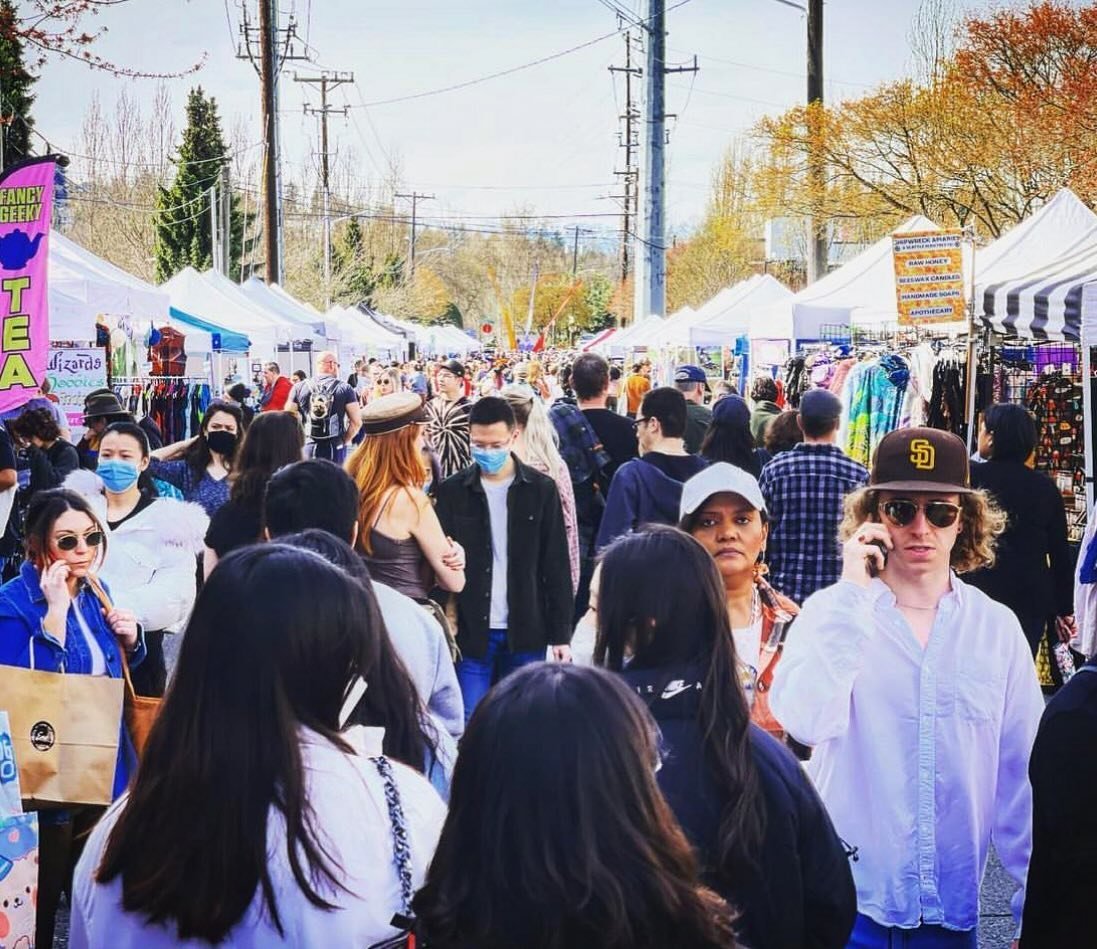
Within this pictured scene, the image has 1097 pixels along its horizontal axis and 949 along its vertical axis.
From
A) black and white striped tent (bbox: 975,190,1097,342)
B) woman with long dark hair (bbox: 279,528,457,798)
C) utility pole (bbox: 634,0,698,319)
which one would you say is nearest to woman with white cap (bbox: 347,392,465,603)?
woman with long dark hair (bbox: 279,528,457,798)

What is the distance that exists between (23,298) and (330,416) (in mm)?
9670

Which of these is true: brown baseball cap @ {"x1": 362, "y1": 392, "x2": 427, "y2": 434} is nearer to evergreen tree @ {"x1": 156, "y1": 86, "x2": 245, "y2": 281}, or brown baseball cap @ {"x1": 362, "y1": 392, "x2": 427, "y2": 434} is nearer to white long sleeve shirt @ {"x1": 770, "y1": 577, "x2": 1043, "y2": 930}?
white long sleeve shirt @ {"x1": 770, "y1": 577, "x2": 1043, "y2": 930}

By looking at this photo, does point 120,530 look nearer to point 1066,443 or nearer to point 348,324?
point 1066,443

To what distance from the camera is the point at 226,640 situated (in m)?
2.07

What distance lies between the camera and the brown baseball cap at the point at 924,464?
329 cm

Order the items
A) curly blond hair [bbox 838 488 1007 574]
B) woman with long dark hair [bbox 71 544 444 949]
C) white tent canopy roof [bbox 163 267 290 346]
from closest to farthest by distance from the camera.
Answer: woman with long dark hair [bbox 71 544 444 949]
curly blond hair [bbox 838 488 1007 574]
white tent canopy roof [bbox 163 267 290 346]

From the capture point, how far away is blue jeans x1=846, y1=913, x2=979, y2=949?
294cm

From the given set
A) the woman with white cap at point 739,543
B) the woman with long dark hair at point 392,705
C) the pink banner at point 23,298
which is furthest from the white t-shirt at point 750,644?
the pink banner at point 23,298

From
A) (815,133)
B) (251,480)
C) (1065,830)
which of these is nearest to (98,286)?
(251,480)

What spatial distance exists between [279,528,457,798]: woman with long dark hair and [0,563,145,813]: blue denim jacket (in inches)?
52.3

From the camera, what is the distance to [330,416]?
16016 mm

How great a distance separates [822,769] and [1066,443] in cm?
674

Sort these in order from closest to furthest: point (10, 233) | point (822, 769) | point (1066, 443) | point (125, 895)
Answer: point (125, 895) < point (822, 769) < point (10, 233) < point (1066, 443)

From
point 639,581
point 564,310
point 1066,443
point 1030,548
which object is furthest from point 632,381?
point 564,310
